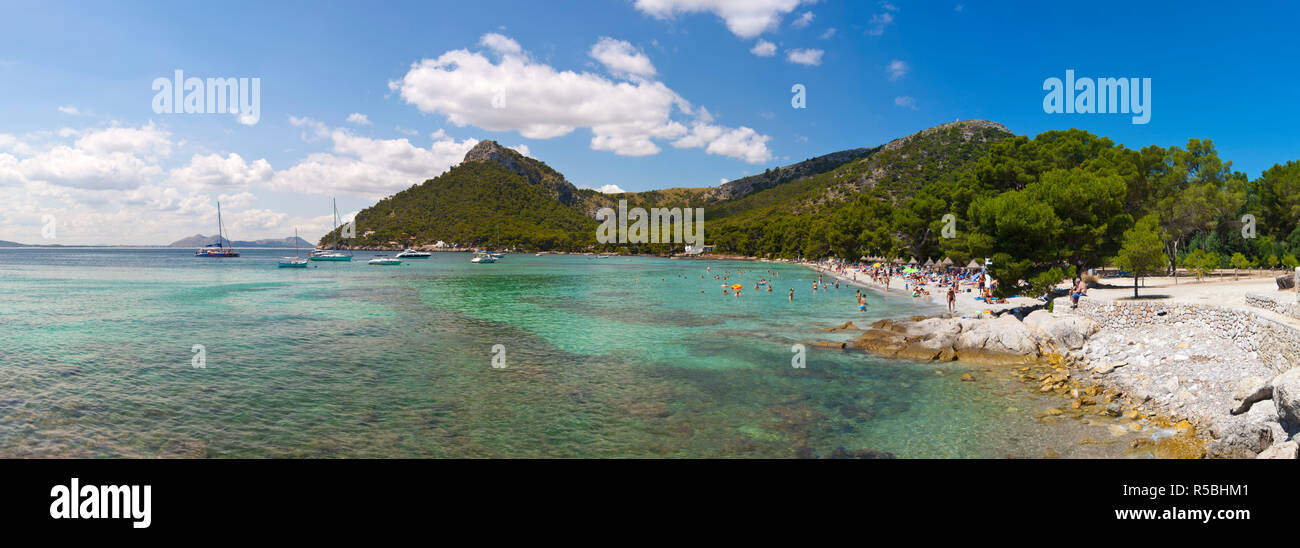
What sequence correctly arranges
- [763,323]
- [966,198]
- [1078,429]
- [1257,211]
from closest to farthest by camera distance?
[1078,429], [763,323], [1257,211], [966,198]

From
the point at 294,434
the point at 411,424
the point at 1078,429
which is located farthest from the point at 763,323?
the point at 294,434

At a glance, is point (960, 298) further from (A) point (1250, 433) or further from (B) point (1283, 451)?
(B) point (1283, 451)

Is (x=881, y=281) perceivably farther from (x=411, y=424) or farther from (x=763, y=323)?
(x=411, y=424)

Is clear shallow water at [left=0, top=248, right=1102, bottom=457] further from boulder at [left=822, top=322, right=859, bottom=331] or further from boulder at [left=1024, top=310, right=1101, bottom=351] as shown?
boulder at [left=1024, top=310, right=1101, bottom=351]

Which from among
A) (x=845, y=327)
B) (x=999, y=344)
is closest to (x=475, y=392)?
(x=999, y=344)

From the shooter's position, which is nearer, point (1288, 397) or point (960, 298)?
point (1288, 397)
